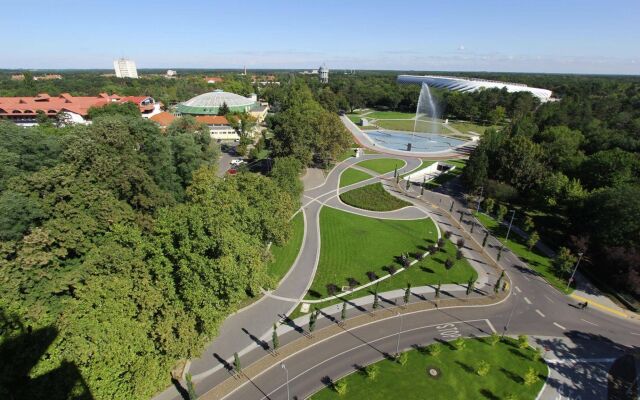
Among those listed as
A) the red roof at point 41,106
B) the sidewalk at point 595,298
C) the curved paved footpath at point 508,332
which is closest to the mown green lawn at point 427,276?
the curved paved footpath at point 508,332

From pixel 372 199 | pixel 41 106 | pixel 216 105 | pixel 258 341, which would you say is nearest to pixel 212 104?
pixel 216 105

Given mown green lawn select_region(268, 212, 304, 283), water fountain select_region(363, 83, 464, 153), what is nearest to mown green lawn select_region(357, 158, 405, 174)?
water fountain select_region(363, 83, 464, 153)

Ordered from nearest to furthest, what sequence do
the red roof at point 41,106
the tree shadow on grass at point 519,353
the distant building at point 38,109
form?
the tree shadow on grass at point 519,353
the distant building at point 38,109
the red roof at point 41,106

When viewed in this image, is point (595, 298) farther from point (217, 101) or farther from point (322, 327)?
point (217, 101)

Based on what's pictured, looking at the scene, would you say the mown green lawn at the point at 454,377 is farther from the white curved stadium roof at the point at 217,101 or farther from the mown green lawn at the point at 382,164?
the white curved stadium roof at the point at 217,101

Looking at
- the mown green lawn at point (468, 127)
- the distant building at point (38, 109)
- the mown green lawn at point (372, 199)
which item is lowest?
the mown green lawn at point (372, 199)

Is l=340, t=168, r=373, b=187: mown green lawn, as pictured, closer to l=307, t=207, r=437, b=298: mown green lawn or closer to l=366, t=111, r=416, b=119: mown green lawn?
l=307, t=207, r=437, b=298: mown green lawn
